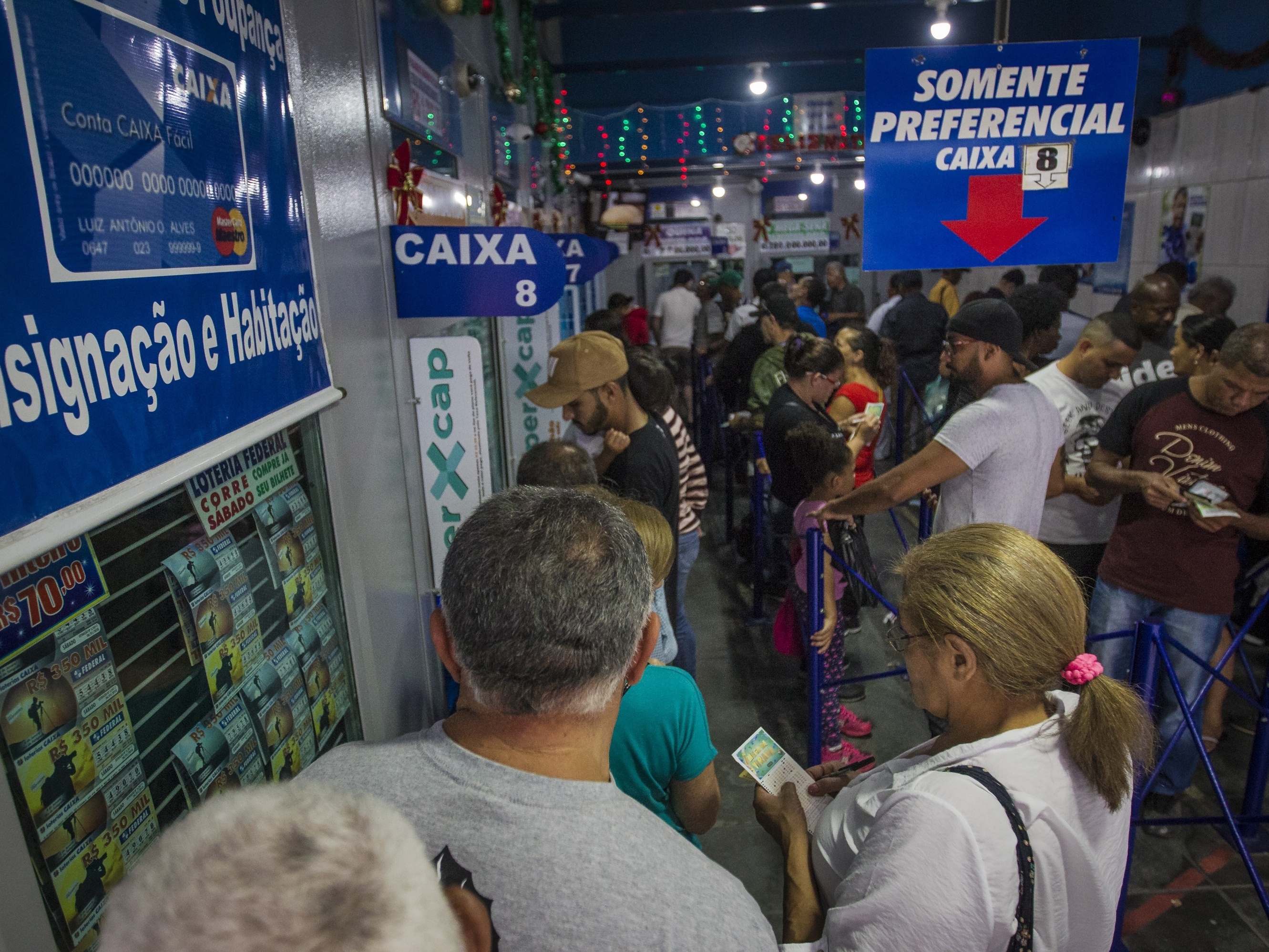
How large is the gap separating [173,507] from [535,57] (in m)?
5.89

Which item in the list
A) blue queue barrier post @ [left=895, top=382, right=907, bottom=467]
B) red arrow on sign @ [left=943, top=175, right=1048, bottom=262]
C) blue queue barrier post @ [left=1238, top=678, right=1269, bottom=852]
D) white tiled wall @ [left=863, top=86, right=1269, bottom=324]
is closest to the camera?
red arrow on sign @ [left=943, top=175, right=1048, bottom=262]

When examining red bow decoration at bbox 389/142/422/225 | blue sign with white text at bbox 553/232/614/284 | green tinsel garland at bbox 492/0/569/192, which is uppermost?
green tinsel garland at bbox 492/0/569/192

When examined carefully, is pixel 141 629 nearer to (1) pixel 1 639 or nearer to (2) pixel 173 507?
(2) pixel 173 507

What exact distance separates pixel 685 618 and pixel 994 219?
2191mm

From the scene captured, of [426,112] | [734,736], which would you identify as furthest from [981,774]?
[426,112]

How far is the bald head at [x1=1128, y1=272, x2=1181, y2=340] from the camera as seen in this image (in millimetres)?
4781

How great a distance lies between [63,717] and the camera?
1408 mm

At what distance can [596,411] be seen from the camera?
12.6ft

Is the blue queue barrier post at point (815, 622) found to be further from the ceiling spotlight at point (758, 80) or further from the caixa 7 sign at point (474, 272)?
the ceiling spotlight at point (758, 80)

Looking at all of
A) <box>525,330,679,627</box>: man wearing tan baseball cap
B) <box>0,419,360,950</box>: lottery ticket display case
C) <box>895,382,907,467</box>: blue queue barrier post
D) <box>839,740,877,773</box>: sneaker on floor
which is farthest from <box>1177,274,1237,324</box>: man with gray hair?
<box>0,419,360,950</box>: lottery ticket display case

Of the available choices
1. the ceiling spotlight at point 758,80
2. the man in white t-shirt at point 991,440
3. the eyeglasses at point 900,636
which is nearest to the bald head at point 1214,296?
the man in white t-shirt at point 991,440

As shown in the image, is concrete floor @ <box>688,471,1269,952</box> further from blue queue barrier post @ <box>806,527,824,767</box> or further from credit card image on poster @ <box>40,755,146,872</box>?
credit card image on poster @ <box>40,755,146,872</box>

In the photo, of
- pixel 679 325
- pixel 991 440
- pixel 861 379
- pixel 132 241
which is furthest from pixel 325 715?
pixel 679 325

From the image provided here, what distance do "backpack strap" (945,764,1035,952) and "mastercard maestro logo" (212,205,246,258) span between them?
176cm
